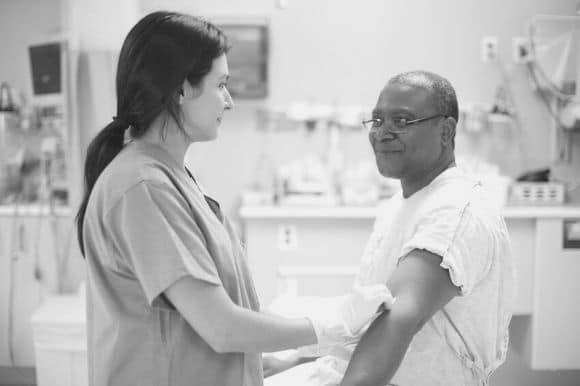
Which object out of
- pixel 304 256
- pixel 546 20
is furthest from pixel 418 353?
pixel 546 20

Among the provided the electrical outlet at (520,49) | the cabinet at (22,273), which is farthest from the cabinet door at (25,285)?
the electrical outlet at (520,49)

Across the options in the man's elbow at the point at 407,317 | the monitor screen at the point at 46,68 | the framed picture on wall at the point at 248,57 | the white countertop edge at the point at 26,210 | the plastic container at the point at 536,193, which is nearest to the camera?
the man's elbow at the point at 407,317

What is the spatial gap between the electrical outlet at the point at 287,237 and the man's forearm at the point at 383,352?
1666 mm

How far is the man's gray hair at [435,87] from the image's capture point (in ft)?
4.45

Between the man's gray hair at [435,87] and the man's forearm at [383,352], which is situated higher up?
the man's gray hair at [435,87]

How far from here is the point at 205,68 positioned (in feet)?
3.44

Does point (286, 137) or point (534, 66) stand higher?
point (534, 66)

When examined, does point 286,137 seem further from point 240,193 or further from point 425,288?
point 425,288

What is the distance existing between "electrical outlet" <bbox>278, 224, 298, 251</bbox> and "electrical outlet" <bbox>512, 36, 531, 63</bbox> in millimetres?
1608

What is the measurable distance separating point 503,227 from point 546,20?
218cm

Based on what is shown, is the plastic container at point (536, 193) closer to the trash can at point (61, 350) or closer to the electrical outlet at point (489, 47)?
the electrical outlet at point (489, 47)

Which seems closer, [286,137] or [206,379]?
[206,379]

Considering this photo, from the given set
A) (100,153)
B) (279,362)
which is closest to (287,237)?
(279,362)

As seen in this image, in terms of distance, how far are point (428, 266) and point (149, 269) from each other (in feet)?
1.87
